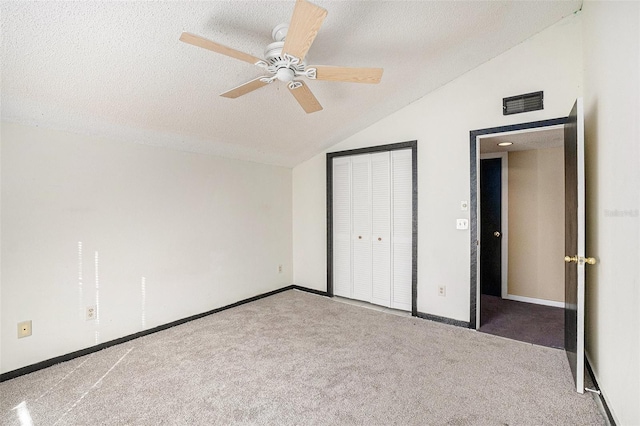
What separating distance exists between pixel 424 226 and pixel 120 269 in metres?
3.13

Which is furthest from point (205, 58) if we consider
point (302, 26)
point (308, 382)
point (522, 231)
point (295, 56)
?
point (522, 231)

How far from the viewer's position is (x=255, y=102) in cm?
287

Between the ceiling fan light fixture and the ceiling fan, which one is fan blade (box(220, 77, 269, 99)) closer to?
the ceiling fan

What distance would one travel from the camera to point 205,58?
2.19 m

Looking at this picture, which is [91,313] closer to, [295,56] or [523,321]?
[295,56]

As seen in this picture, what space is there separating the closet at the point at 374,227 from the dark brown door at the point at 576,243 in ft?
4.93

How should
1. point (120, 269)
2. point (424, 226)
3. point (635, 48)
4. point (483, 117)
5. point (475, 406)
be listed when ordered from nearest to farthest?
point (635, 48), point (475, 406), point (120, 269), point (483, 117), point (424, 226)

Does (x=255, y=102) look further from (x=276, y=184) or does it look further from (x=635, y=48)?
(x=635, y=48)

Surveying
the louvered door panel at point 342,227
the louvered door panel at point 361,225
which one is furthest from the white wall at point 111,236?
the louvered door panel at point 361,225

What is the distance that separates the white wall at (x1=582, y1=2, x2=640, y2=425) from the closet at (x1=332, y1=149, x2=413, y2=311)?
167 centimetres

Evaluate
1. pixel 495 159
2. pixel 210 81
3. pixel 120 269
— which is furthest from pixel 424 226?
pixel 120 269

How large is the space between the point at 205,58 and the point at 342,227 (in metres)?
2.63

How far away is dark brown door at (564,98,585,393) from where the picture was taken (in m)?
1.95

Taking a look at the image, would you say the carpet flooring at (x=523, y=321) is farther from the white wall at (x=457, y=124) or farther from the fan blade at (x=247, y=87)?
the fan blade at (x=247, y=87)
